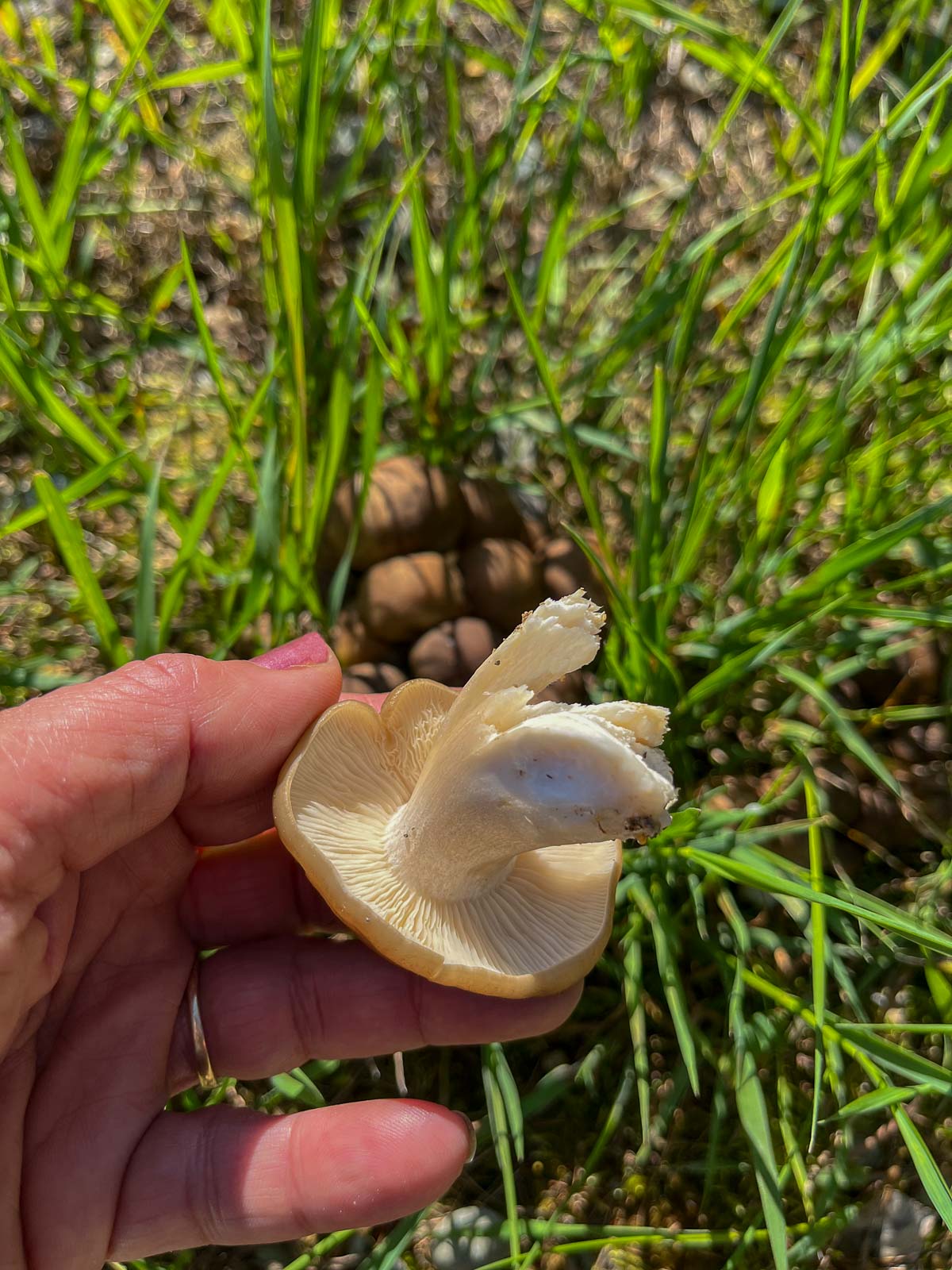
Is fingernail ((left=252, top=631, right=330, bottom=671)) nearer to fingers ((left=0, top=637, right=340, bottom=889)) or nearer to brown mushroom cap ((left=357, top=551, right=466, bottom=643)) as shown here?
fingers ((left=0, top=637, right=340, bottom=889))

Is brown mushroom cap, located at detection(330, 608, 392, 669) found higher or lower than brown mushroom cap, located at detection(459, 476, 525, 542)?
lower

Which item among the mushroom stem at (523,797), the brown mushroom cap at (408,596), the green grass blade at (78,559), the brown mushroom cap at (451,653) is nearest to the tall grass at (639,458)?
the green grass blade at (78,559)

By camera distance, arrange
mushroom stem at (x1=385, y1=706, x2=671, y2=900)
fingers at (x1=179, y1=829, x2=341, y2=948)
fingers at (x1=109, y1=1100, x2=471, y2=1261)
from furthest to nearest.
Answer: fingers at (x1=179, y1=829, x2=341, y2=948), fingers at (x1=109, y1=1100, x2=471, y2=1261), mushroom stem at (x1=385, y1=706, x2=671, y2=900)

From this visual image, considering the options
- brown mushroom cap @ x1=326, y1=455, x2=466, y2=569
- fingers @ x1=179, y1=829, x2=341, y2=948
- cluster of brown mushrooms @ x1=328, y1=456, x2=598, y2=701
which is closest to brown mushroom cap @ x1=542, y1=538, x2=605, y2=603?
cluster of brown mushrooms @ x1=328, y1=456, x2=598, y2=701

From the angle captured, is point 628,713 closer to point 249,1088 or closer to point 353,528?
point 353,528

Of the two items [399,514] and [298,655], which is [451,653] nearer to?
[399,514]

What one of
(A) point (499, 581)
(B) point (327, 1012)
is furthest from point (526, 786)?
(A) point (499, 581)

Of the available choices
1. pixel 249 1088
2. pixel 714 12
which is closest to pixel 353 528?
pixel 249 1088

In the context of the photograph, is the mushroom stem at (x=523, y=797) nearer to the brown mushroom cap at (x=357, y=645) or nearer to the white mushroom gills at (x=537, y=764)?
the white mushroom gills at (x=537, y=764)

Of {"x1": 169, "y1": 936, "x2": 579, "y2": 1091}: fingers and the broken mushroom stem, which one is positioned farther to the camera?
{"x1": 169, "y1": 936, "x2": 579, "y2": 1091}: fingers
